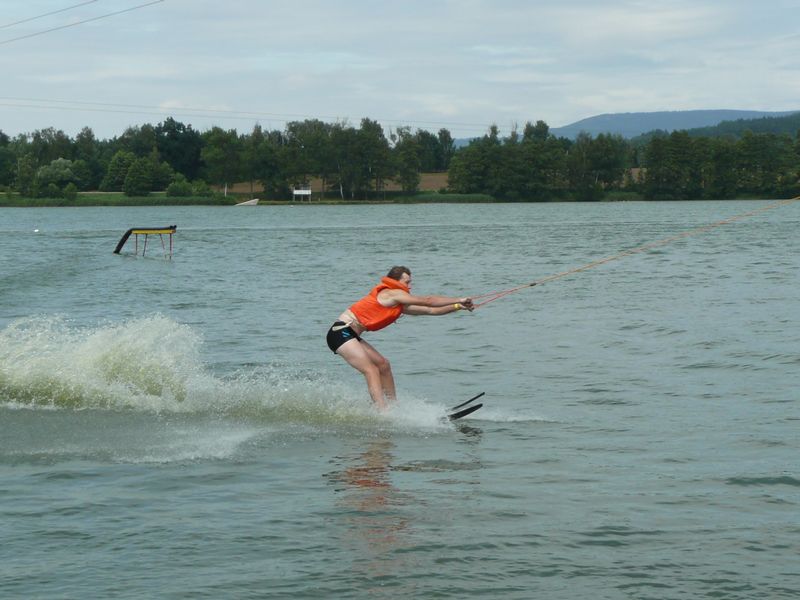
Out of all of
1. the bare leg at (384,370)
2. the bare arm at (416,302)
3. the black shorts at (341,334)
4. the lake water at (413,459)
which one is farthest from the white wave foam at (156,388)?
the bare arm at (416,302)

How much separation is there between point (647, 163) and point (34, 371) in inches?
5101

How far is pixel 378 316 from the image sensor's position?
12.0m

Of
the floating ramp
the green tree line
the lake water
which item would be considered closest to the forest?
the green tree line

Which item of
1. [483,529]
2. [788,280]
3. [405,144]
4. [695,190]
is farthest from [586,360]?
[405,144]

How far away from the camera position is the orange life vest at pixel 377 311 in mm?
11969

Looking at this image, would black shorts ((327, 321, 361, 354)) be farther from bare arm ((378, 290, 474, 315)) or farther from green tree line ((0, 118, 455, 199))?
green tree line ((0, 118, 455, 199))

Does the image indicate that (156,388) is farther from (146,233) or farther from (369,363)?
(146,233)

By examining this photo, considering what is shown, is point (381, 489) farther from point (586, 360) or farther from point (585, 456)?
point (586, 360)

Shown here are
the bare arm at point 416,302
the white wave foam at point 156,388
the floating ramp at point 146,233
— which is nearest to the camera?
the bare arm at point 416,302

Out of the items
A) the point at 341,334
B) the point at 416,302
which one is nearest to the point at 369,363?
the point at 341,334

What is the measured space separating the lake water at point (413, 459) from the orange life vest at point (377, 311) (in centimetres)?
100

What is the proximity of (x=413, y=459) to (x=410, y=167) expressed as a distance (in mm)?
135795

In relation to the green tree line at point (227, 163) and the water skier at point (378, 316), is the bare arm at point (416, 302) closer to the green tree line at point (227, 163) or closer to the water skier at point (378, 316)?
the water skier at point (378, 316)

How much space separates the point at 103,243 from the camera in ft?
184
